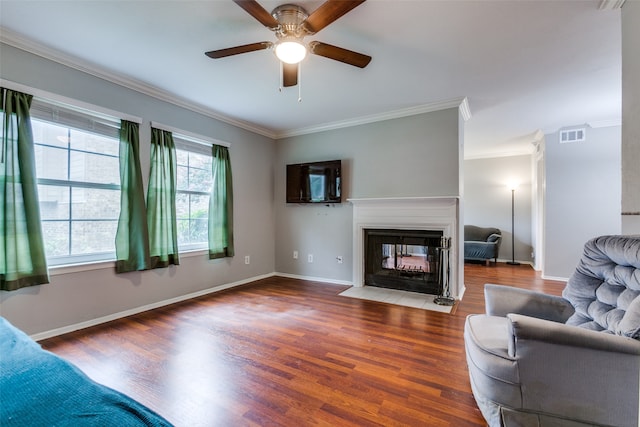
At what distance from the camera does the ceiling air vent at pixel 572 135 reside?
14.4ft

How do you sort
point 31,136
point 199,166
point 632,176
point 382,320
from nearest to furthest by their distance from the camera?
1. point 632,176
2. point 31,136
3. point 382,320
4. point 199,166

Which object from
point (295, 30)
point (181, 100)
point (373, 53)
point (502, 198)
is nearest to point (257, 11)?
point (295, 30)

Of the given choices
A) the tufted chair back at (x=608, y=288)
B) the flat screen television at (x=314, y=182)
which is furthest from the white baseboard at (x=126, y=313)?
the tufted chair back at (x=608, y=288)

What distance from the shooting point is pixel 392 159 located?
153 inches

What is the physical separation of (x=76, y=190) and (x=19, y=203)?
433 millimetres

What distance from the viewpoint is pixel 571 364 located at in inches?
47.6

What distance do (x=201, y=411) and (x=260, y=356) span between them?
A: 62 cm

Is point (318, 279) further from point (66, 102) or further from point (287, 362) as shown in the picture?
point (66, 102)

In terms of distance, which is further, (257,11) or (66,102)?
(66,102)

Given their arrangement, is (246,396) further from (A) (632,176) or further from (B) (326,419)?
(A) (632,176)

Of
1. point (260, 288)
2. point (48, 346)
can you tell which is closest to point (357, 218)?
point (260, 288)

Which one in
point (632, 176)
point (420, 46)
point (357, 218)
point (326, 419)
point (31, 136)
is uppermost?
point (420, 46)

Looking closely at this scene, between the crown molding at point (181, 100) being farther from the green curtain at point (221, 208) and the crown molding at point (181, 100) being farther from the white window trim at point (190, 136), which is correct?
the green curtain at point (221, 208)

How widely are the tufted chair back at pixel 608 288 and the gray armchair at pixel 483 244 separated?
4.46m
